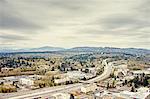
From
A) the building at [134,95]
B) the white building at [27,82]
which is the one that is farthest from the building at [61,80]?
the building at [134,95]

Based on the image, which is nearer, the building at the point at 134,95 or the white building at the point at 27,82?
the building at the point at 134,95

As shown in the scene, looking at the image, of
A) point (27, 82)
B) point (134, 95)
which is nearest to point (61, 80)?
point (27, 82)

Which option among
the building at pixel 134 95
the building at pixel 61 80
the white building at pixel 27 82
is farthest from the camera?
the building at pixel 61 80

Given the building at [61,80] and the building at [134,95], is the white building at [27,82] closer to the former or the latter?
the building at [61,80]

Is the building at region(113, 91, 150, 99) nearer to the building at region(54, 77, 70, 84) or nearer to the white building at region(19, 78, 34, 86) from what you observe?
the building at region(54, 77, 70, 84)

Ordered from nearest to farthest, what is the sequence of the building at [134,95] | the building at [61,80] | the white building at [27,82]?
the building at [134,95] < the white building at [27,82] < the building at [61,80]

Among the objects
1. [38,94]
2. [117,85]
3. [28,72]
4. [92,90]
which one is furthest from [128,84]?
[28,72]

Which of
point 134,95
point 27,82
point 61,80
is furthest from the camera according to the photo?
point 61,80

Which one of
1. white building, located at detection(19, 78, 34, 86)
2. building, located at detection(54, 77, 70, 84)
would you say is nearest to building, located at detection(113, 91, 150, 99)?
building, located at detection(54, 77, 70, 84)

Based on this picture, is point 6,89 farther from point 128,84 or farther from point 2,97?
point 128,84

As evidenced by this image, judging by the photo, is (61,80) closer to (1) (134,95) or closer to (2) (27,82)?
(2) (27,82)

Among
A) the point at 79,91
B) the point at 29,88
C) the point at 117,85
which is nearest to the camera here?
the point at 79,91
